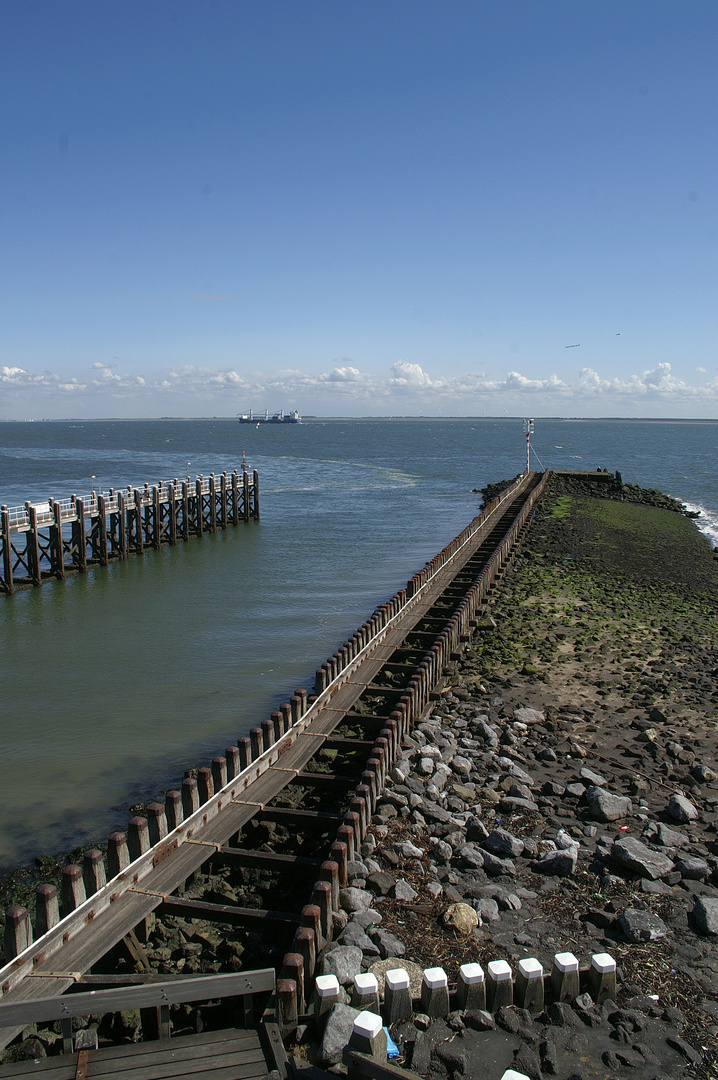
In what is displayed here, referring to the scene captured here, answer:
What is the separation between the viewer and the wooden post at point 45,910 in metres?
6.20

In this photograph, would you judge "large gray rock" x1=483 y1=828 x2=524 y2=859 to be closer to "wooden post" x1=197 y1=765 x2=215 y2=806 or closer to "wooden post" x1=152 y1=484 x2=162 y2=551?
"wooden post" x1=197 y1=765 x2=215 y2=806

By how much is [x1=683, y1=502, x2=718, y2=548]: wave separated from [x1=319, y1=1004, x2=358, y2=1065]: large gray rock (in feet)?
110

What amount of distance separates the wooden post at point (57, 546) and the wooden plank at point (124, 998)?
24338 millimetres

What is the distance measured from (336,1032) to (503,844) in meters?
3.29

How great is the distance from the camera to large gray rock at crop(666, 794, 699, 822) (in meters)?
8.91

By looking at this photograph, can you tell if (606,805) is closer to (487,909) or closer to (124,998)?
(487,909)

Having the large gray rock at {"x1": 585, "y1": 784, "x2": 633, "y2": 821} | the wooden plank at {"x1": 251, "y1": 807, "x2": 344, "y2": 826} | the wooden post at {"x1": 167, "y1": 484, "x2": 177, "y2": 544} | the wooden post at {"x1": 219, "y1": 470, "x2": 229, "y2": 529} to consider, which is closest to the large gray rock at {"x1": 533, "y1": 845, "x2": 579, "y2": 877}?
the large gray rock at {"x1": 585, "y1": 784, "x2": 633, "y2": 821}

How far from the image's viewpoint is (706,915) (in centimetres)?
687

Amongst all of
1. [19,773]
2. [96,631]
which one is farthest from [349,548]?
[19,773]

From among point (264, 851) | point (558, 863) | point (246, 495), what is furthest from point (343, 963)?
point (246, 495)

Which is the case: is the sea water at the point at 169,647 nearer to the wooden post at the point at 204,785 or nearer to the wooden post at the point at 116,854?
the wooden post at the point at 204,785

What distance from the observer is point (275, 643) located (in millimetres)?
19078

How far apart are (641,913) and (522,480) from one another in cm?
4711

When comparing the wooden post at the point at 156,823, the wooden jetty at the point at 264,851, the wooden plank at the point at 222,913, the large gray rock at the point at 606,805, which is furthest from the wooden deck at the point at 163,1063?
the large gray rock at the point at 606,805
